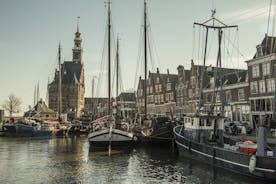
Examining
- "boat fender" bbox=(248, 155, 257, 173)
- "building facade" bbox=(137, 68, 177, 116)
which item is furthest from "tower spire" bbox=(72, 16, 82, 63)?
"boat fender" bbox=(248, 155, 257, 173)

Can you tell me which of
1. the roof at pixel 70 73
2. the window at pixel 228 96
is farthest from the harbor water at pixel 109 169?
the roof at pixel 70 73

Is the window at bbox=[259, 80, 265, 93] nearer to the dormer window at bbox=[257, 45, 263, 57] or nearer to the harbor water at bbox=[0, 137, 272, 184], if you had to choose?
the dormer window at bbox=[257, 45, 263, 57]

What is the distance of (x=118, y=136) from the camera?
3762cm

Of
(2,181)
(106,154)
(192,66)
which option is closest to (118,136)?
(106,154)

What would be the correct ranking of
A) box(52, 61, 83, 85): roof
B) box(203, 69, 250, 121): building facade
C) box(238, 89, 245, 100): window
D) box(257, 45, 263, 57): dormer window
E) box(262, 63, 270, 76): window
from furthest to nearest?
box(52, 61, 83, 85): roof, box(238, 89, 245, 100): window, box(203, 69, 250, 121): building facade, box(257, 45, 263, 57): dormer window, box(262, 63, 270, 76): window

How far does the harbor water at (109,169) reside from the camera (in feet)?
71.4

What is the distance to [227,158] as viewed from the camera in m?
23.9

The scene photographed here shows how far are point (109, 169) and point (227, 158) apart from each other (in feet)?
30.2

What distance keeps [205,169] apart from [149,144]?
1591cm

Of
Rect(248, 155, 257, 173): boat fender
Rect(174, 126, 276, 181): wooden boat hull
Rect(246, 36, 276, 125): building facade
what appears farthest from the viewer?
Rect(246, 36, 276, 125): building facade

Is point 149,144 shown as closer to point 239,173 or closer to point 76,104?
point 239,173

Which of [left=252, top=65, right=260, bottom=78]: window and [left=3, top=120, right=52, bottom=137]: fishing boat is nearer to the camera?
[left=252, top=65, right=260, bottom=78]: window

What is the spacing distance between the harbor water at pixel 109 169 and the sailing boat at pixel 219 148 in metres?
0.72

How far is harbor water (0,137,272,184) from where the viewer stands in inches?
857
